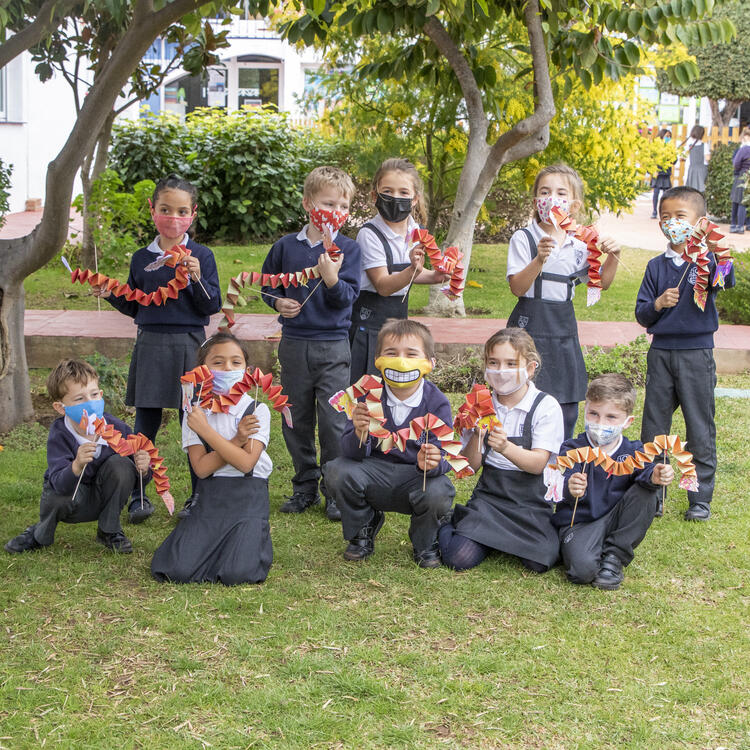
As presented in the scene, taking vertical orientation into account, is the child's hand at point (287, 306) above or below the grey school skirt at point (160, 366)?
above

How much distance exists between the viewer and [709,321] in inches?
196

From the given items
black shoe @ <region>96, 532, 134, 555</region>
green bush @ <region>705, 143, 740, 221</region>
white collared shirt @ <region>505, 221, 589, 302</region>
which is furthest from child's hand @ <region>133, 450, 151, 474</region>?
green bush @ <region>705, 143, 740, 221</region>

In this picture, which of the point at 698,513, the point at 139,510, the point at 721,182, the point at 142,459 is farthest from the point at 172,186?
the point at 721,182

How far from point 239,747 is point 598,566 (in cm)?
186

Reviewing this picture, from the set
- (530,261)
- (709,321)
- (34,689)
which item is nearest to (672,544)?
(709,321)

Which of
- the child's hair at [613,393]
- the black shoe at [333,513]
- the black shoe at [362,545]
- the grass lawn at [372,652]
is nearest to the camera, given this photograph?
the grass lawn at [372,652]

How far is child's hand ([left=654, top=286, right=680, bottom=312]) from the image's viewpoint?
4824 millimetres

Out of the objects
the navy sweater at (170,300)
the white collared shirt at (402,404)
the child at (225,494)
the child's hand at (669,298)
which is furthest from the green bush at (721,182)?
the child at (225,494)

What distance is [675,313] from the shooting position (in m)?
4.97

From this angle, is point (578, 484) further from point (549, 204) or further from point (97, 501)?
point (97, 501)

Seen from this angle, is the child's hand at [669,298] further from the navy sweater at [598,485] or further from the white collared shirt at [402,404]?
the white collared shirt at [402,404]

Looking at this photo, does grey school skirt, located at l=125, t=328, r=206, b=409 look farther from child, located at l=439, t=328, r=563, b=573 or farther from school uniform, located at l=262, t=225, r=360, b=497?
child, located at l=439, t=328, r=563, b=573

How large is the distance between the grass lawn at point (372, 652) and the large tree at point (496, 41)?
8.94 ft

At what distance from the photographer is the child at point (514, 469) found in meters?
4.31
